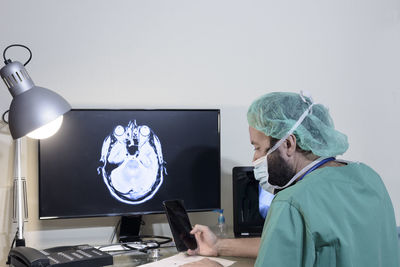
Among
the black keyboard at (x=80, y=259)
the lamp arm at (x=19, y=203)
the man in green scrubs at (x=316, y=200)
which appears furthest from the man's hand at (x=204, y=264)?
the lamp arm at (x=19, y=203)

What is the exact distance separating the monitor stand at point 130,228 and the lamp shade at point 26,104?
772mm

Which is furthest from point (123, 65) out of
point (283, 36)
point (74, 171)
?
point (283, 36)

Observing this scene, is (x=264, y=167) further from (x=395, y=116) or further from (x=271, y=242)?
(x=395, y=116)

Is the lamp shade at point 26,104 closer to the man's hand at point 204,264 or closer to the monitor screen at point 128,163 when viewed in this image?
the monitor screen at point 128,163

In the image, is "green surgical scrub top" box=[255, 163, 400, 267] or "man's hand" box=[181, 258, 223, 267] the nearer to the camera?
"green surgical scrub top" box=[255, 163, 400, 267]

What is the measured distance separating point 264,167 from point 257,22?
1.03 metres

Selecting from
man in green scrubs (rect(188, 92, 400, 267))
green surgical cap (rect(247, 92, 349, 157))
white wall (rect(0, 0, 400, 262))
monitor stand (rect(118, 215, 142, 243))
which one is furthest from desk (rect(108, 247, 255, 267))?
green surgical cap (rect(247, 92, 349, 157))

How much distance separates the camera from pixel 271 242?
145cm

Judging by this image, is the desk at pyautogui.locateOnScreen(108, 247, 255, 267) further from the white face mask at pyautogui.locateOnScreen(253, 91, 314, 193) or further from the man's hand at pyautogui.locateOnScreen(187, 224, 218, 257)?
the white face mask at pyautogui.locateOnScreen(253, 91, 314, 193)

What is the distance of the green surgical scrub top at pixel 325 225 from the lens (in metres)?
1.42

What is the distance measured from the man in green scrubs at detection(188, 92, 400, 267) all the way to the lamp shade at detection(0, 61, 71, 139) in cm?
73

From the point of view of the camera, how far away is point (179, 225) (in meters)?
2.28

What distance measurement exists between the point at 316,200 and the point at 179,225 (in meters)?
0.94

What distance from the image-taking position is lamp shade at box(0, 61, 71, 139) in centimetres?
186
